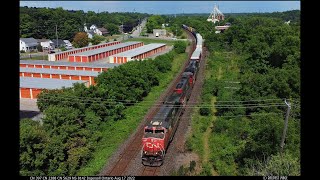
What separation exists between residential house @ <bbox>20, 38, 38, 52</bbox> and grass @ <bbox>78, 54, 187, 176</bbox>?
4100cm

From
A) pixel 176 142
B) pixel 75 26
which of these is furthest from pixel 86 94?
pixel 75 26

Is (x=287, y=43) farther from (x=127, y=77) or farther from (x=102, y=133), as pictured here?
(x=102, y=133)

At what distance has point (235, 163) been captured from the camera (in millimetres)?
16172

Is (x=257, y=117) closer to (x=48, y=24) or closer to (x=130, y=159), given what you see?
(x=130, y=159)

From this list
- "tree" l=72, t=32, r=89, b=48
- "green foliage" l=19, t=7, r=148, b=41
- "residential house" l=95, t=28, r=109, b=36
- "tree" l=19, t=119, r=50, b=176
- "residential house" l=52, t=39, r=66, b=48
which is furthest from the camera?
"residential house" l=95, t=28, r=109, b=36

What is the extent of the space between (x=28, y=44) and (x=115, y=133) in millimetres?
49564

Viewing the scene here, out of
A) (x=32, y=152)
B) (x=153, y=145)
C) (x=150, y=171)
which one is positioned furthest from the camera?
(x=153, y=145)

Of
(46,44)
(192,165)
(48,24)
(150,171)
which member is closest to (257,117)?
(192,165)

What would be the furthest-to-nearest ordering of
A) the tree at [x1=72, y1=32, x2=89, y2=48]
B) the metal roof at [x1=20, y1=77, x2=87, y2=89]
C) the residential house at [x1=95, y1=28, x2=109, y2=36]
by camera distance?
1. the residential house at [x1=95, y1=28, x2=109, y2=36]
2. the tree at [x1=72, y1=32, x2=89, y2=48]
3. the metal roof at [x1=20, y1=77, x2=87, y2=89]

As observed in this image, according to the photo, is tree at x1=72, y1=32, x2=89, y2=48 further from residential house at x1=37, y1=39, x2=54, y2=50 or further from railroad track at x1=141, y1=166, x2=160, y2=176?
railroad track at x1=141, y1=166, x2=160, y2=176

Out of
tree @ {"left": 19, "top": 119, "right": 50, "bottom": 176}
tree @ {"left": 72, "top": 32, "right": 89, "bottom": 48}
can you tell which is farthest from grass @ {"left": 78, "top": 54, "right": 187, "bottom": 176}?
tree @ {"left": 72, "top": 32, "right": 89, "bottom": 48}

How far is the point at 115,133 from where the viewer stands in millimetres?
20125

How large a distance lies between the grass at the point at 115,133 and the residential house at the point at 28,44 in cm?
4100

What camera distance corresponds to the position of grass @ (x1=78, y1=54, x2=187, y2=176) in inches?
624
